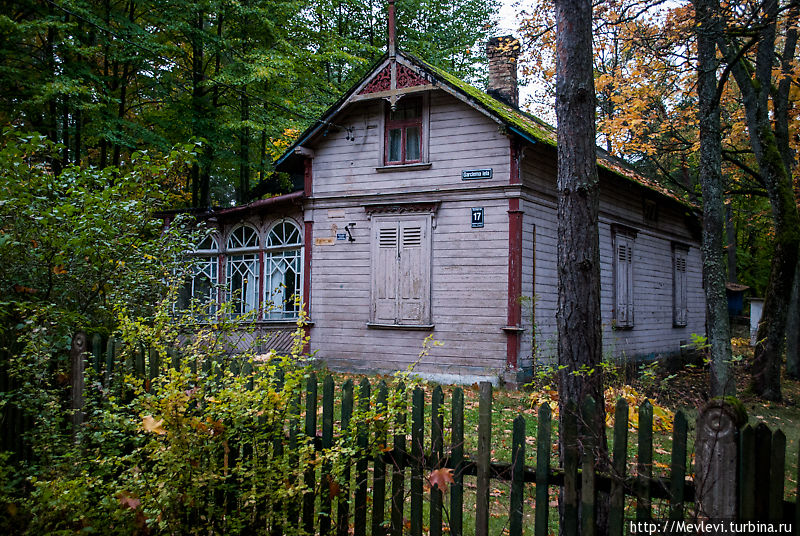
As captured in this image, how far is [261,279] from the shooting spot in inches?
648

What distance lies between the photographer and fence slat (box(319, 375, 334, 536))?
3937mm

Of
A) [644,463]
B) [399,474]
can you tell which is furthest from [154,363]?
[644,463]

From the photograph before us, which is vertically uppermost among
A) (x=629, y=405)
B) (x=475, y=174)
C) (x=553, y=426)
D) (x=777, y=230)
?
(x=475, y=174)

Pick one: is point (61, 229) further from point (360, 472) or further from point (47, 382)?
→ point (360, 472)

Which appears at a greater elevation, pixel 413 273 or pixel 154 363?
pixel 413 273

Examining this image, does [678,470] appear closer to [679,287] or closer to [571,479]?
[571,479]

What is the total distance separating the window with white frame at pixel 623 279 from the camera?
1633 cm

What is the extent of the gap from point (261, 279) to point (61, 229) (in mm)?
11303

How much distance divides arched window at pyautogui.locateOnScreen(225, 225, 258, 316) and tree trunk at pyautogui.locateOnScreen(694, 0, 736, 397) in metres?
11.3

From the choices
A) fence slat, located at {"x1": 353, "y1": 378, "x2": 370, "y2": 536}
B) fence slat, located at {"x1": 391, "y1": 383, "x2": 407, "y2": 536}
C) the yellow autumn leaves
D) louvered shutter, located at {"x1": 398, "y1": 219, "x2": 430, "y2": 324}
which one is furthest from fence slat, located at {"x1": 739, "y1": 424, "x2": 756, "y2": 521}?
louvered shutter, located at {"x1": 398, "y1": 219, "x2": 430, "y2": 324}

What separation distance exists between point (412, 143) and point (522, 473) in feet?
37.5

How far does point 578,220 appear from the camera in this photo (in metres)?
4.62

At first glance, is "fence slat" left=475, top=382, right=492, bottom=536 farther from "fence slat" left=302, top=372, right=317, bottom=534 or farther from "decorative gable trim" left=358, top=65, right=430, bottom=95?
"decorative gable trim" left=358, top=65, right=430, bottom=95

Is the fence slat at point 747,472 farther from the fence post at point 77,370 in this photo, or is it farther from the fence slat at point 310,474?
the fence post at point 77,370
